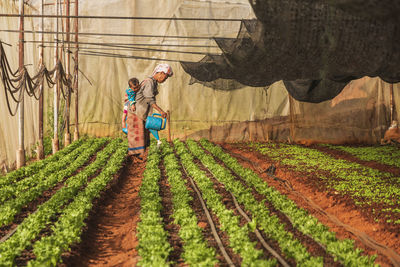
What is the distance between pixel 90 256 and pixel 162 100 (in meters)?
16.5

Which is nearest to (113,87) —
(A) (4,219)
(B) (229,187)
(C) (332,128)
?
(C) (332,128)

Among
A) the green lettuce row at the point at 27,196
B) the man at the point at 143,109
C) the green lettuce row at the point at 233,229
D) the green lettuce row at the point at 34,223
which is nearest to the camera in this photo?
the green lettuce row at the point at 233,229

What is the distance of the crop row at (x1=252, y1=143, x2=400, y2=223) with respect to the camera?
319 inches

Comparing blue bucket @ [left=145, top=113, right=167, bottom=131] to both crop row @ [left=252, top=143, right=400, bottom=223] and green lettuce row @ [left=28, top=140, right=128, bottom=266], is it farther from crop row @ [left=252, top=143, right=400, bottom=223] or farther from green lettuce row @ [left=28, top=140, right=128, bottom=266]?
crop row @ [left=252, top=143, right=400, bottom=223]

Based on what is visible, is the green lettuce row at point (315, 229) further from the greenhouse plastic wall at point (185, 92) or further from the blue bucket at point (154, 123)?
the greenhouse plastic wall at point (185, 92)

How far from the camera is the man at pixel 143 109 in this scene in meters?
9.30

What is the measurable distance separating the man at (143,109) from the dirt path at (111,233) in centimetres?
113

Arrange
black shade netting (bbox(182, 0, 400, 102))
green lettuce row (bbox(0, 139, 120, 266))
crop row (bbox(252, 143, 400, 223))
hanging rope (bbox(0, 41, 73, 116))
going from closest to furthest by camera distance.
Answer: green lettuce row (bbox(0, 139, 120, 266)) < black shade netting (bbox(182, 0, 400, 102)) < crop row (bbox(252, 143, 400, 223)) < hanging rope (bbox(0, 41, 73, 116))

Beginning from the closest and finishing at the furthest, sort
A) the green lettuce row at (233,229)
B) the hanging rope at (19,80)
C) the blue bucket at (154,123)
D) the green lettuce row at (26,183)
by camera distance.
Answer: the green lettuce row at (233,229), the green lettuce row at (26,183), the blue bucket at (154,123), the hanging rope at (19,80)

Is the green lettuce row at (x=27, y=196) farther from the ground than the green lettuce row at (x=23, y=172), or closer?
farther from the ground

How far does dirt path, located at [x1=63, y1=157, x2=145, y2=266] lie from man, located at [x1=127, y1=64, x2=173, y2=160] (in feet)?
3.71

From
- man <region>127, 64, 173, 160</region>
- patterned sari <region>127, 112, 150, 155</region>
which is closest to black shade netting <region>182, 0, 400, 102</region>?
man <region>127, 64, 173, 160</region>

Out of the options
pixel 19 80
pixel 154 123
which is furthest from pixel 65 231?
pixel 19 80

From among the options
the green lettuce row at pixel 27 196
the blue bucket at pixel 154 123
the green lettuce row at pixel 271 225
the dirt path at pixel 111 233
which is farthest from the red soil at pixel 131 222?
the blue bucket at pixel 154 123
